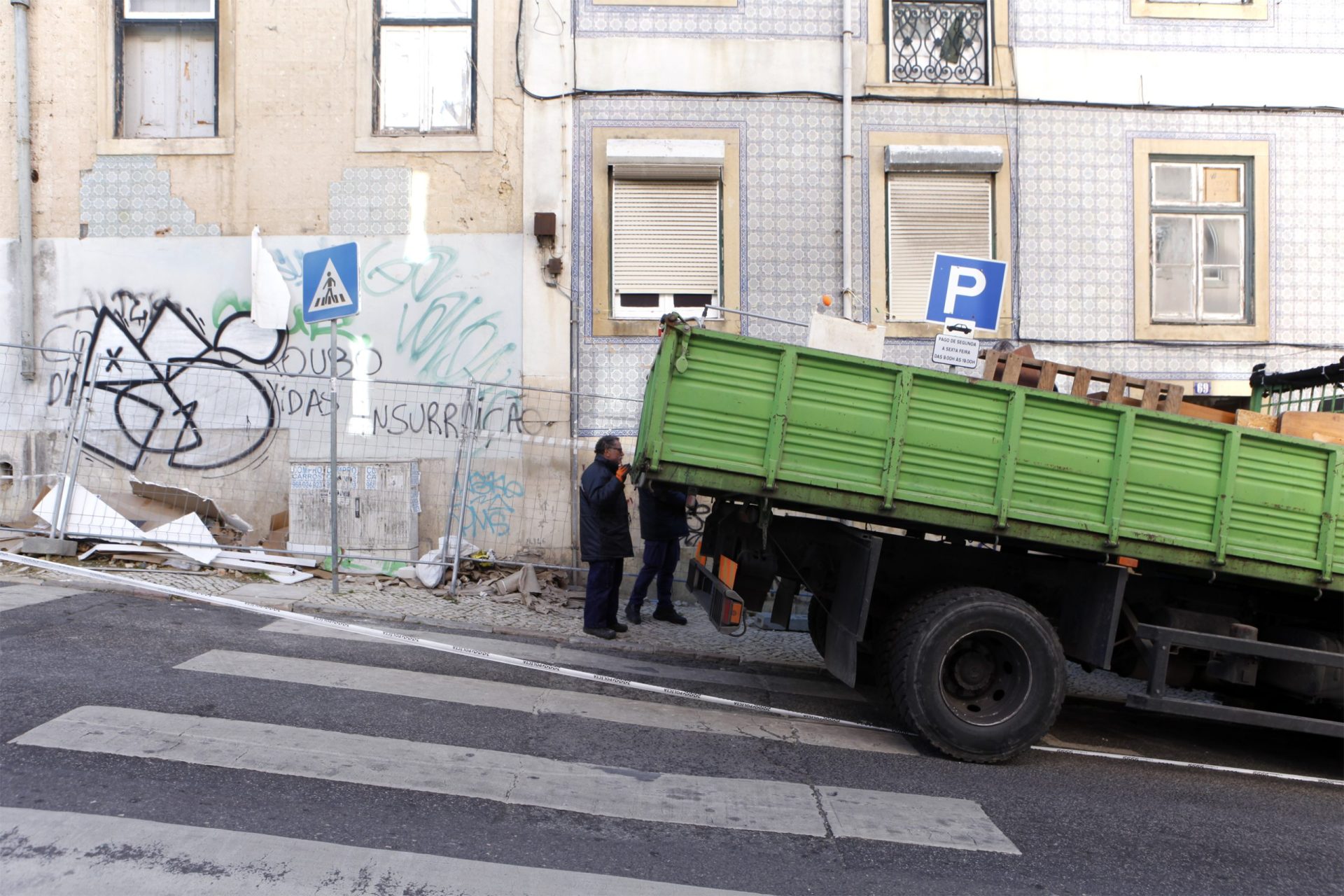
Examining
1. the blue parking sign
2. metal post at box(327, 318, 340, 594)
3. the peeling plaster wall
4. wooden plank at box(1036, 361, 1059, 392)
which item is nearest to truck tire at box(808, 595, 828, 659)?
wooden plank at box(1036, 361, 1059, 392)

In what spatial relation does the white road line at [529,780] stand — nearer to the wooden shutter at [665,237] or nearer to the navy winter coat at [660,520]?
the navy winter coat at [660,520]

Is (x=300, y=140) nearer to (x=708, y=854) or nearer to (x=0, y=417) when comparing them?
(x=0, y=417)

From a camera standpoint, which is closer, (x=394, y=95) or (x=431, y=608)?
(x=431, y=608)

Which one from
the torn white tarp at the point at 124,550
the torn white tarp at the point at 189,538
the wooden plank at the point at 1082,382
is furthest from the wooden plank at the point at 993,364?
the torn white tarp at the point at 124,550

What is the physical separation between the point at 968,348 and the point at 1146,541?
1753 millimetres

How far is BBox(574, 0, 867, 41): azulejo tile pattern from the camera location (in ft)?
35.3

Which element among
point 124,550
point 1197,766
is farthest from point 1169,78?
point 124,550

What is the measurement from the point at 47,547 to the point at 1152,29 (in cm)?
1246

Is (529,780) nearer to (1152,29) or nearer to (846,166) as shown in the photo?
(846,166)

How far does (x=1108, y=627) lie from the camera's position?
562cm

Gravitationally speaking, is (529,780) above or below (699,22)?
below

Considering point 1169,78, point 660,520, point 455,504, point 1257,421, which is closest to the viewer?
point 1257,421

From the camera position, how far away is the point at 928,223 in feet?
35.8

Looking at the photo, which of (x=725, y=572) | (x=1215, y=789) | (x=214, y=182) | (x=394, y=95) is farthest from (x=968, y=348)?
(x=214, y=182)
